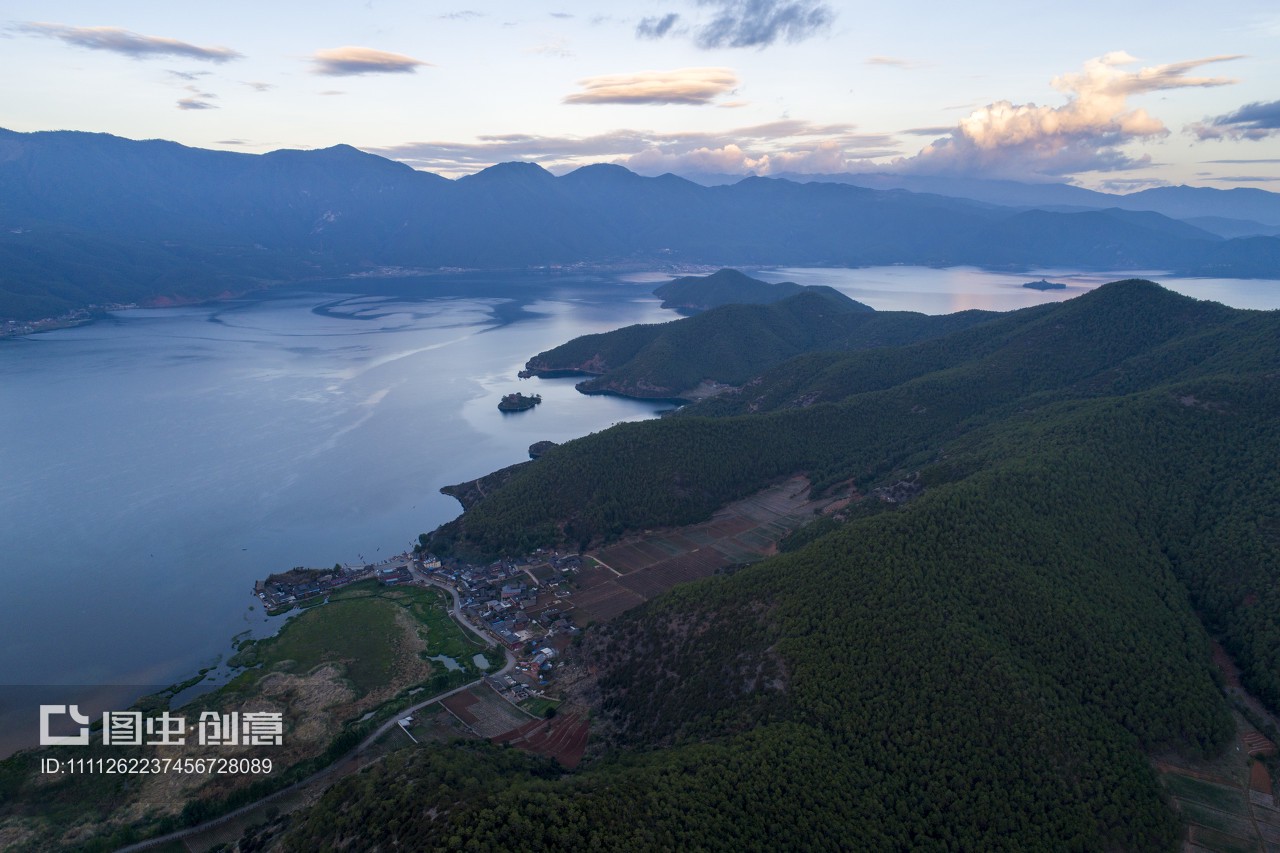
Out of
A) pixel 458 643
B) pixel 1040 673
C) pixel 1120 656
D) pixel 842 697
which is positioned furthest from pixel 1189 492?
pixel 458 643

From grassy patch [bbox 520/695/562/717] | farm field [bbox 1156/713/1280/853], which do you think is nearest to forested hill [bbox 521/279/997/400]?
grassy patch [bbox 520/695/562/717]

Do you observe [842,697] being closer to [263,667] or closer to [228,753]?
[228,753]

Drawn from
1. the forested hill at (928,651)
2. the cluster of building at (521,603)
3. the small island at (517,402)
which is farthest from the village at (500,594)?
the small island at (517,402)

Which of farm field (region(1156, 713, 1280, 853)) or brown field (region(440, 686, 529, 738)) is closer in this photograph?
farm field (region(1156, 713, 1280, 853))

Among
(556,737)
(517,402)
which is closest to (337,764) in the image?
(556,737)

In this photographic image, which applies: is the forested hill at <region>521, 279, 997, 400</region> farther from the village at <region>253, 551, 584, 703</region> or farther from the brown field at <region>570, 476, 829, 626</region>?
the village at <region>253, 551, 584, 703</region>

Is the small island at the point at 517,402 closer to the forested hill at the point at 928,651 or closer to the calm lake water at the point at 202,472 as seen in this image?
the calm lake water at the point at 202,472

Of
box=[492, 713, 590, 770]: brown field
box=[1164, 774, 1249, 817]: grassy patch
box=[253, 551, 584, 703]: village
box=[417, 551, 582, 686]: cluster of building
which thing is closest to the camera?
box=[1164, 774, 1249, 817]: grassy patch
